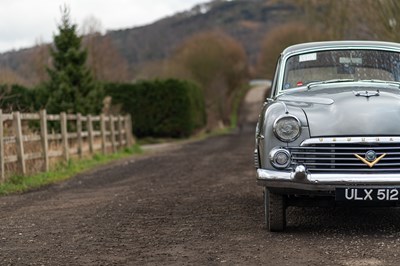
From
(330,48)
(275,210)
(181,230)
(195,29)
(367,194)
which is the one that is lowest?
(181,230)

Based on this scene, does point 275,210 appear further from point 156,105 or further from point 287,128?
point 156,105

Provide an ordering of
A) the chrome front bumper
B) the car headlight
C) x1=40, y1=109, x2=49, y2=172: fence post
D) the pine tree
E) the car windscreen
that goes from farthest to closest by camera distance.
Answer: the pine tree
x1=40, y1=109, x2=49, y2=172: fence post
the car windscreen
the car headlight
the chrome front bumper

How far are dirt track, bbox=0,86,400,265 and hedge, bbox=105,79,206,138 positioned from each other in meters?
25.9

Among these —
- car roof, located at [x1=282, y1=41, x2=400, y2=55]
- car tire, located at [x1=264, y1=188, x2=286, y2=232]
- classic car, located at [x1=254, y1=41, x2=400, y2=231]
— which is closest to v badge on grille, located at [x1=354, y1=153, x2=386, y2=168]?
classic car, located at [x1=254, y1=41, x2=400, y2=231]

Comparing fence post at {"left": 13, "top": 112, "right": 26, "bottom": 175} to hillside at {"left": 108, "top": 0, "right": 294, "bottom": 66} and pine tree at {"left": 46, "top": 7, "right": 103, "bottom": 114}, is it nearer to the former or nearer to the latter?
pine tree at {"left": 46, "top": 7, "right": 103, "bottom": 114}

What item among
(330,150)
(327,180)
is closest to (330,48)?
(330,150)

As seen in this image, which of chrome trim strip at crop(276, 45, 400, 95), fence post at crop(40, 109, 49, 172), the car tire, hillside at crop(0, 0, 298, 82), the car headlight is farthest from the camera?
hillside at crop(0, 0, 298, 82)

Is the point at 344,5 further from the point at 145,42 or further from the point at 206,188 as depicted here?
the point at 145,42

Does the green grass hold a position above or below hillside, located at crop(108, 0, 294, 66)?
below

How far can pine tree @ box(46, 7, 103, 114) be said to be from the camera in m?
22.2

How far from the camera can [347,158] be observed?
5488 mm

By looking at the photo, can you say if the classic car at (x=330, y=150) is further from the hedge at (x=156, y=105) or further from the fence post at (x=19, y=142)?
the hedge at (x=156, y=105)

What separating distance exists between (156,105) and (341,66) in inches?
1174

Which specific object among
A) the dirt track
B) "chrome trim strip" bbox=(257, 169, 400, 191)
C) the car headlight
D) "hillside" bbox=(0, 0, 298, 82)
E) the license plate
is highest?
"hillside" bbox=(0, 0, 298, 82)
